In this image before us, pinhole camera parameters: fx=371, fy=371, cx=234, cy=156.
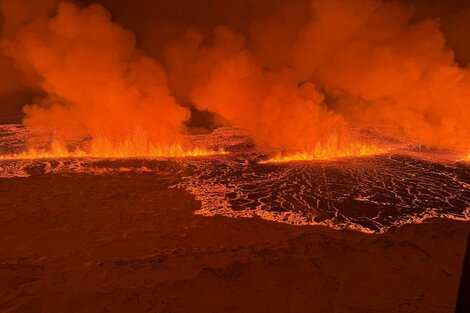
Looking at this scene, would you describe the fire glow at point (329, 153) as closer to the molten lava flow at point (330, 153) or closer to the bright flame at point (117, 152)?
the molten lava flow at point (330, 153)

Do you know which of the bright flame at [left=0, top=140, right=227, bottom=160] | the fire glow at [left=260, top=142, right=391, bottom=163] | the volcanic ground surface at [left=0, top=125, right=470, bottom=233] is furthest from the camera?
the bright flame at [left=0, top=140, right=227, bottom=160]

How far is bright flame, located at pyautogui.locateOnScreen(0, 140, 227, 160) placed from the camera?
16.8 m

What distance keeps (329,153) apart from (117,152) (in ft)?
32.0

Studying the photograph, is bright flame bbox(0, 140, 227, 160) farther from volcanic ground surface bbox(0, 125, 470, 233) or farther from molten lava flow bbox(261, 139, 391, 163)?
molten lava flow bbox(261, 139, 391, 163)

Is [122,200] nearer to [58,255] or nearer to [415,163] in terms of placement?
[58,255]

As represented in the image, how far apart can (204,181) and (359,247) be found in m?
6.25

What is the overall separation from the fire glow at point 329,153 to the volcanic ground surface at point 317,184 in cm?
66

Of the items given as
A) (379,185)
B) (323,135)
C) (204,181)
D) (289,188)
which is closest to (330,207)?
(289,188)

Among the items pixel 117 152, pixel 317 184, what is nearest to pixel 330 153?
pixel 317 184

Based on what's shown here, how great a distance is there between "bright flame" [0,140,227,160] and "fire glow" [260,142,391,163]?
3.15 m

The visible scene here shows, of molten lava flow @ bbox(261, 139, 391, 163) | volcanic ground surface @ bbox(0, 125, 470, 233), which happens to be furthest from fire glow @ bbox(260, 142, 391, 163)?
volcanic ground surface @ bbox(0, 125, 470, 233)

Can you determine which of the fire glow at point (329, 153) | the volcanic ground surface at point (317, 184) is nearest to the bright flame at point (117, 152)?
the volcanic ground surface at point (317, 184)

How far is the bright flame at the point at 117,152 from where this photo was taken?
661 inches

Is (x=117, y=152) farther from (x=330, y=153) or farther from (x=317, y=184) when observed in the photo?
(x=317, y=184)
